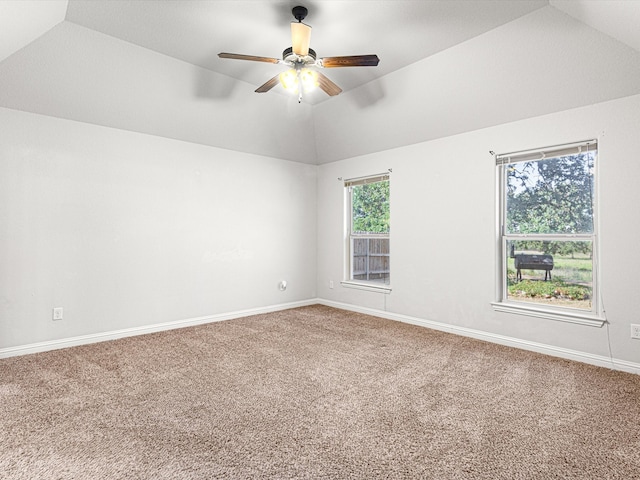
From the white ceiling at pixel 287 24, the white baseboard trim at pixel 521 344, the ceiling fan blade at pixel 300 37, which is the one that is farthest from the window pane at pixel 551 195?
the ceiling fan blade at pixel 300 37

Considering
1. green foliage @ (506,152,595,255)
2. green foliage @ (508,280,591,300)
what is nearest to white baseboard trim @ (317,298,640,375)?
green foliage @ (508,280,591,300)

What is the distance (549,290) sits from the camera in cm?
353

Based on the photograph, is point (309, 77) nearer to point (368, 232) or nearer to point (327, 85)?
point (327, 85)

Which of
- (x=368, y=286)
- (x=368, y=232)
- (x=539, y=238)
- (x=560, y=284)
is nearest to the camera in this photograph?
(x=560, y=284)

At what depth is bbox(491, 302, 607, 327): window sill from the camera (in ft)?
10.1

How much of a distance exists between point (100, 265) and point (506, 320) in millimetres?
4266

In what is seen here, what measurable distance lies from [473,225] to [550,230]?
0.71 m

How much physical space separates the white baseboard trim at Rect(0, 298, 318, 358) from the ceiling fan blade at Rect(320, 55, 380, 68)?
3.31 meters

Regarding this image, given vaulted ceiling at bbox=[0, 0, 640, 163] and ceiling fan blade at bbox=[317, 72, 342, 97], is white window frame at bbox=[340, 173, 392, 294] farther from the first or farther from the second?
ceiling fan blade at bbox=[317, 72, 342, 97]

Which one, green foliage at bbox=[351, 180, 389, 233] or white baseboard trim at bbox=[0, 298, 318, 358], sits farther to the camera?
green foliage at bbox=[351, 180, 389, 233]

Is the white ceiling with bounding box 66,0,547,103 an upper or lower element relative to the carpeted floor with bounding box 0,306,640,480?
upper

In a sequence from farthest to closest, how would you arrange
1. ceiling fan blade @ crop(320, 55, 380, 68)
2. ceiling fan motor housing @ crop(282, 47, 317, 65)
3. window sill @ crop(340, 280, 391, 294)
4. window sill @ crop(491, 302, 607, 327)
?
window sill @ crop(340, 280, 391, 294), window sill @ crop(491, 302, 607, 327), ceiling fan motor housing @ crop(282, 47, 317, 65), ceiling fan blade @ crop(320, 55, 380, 68)

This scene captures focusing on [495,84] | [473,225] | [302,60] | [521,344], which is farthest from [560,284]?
[302,60]

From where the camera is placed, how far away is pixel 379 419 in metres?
2.14
